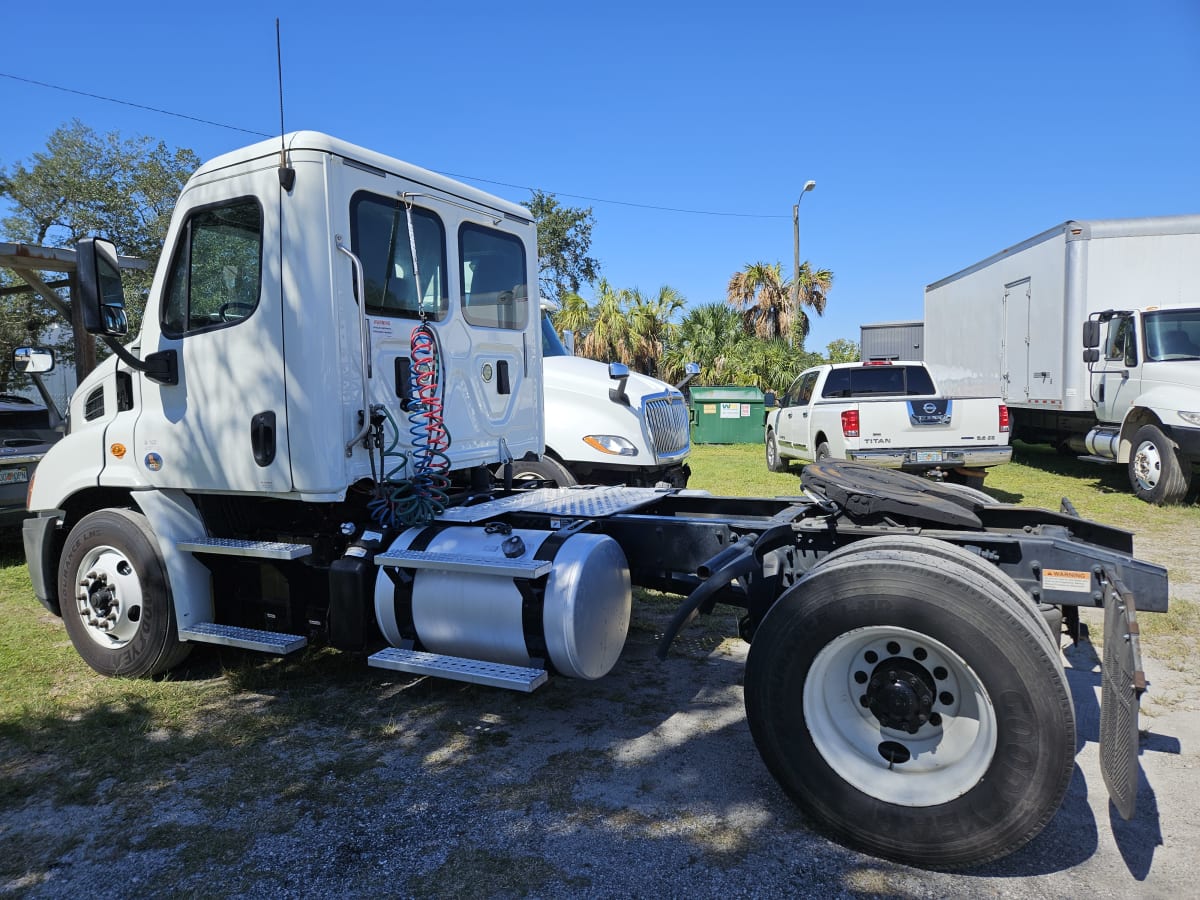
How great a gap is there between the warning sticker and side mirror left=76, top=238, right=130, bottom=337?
182 inches

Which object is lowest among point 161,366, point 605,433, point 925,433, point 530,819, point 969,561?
point 530,819

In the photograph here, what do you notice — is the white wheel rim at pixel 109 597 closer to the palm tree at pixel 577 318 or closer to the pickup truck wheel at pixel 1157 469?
the pickup truck wheel at pixel 1157 469

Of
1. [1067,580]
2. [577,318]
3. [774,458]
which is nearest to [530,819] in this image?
[1067,580]

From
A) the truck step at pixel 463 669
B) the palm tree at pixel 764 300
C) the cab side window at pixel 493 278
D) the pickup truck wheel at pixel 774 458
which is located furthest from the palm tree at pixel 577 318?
the truck step at pixel 463 669

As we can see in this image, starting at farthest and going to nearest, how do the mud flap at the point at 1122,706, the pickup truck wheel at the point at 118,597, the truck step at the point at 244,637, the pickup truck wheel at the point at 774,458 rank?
the pickup truck wheel at the point at 774,458, the pickup truck wheel at the point at 118,597, the truck step at the point at 244,637, the mud flap at the point at 1122,706

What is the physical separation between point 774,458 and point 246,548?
1196cm

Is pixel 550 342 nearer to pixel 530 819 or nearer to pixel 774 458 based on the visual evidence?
pixel 530 819

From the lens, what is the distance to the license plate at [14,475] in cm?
779

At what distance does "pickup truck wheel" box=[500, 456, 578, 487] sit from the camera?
21.4 feet

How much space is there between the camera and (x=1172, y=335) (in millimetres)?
11125

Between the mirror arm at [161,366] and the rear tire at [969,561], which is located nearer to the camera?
the rear tire at [969,561]

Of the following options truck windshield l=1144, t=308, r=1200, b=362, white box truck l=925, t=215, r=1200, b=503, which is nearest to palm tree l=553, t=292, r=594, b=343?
white box truck l=925, t=215, r=1200, b=503

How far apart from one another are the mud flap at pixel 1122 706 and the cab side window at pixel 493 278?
3.80 meters

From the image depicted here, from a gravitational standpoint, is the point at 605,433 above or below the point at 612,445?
above
